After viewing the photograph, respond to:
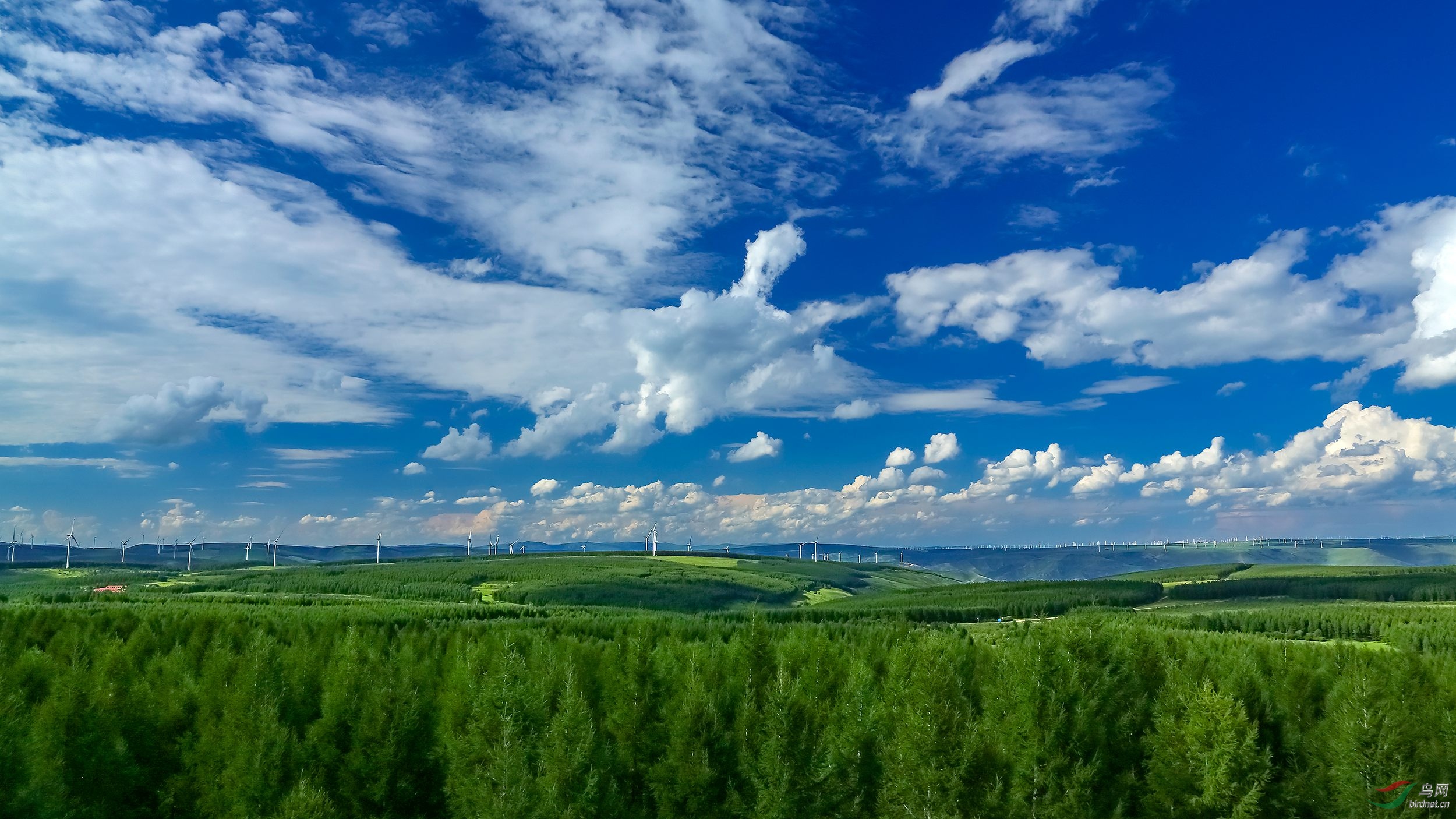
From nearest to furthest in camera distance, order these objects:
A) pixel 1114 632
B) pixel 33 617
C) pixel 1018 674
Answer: pixel 1018 674 < pixel 1114 632 < pixel 33 617

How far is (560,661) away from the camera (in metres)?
86.7

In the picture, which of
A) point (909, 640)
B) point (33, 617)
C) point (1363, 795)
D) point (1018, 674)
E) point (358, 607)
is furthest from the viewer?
point (358, 607)

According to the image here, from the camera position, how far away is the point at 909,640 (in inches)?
3469

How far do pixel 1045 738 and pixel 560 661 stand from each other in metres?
44.2

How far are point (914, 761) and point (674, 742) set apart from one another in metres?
19.4

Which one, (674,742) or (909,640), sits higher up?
(909,640)

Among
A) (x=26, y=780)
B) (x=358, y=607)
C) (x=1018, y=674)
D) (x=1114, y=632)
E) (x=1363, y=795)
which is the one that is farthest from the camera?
(x=358, y=607)

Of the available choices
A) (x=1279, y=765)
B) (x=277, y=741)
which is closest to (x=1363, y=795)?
(x=1279, y=765)

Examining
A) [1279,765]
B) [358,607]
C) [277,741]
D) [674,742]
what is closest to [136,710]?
[277,741]

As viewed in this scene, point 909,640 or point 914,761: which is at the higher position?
point 909,640

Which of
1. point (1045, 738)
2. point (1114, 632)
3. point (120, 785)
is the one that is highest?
Answer: point (1114, 632)

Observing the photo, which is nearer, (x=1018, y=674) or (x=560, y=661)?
(x=1018, y=674)

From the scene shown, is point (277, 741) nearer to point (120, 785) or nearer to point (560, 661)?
point (120, 785)

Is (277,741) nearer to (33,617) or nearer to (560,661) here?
(560,661)
